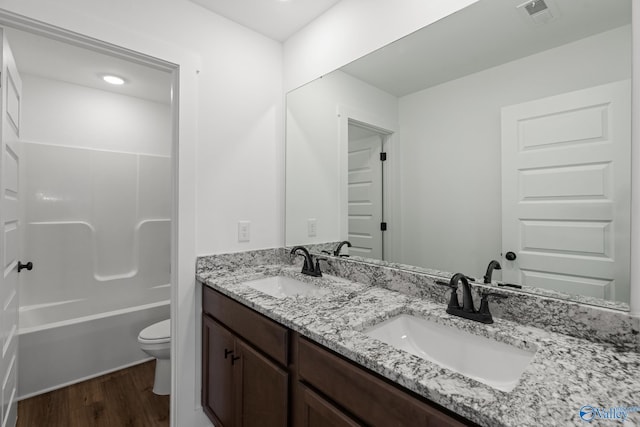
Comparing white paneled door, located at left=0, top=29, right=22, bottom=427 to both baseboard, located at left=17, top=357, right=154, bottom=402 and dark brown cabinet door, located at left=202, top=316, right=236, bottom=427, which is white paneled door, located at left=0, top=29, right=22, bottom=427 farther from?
dark brown cabinet door, located at left=202, top=316, right=236, bottom=427

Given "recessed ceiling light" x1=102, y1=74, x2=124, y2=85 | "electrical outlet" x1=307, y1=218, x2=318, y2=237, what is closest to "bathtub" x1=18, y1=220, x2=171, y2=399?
"recessed ceiling light" x1=102, y1=74, x2=124, y2=85

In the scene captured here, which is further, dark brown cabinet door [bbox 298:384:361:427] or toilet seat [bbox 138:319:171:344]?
toilet seat [bbox 138:319:171:344]

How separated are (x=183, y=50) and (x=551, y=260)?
1948 millimetres

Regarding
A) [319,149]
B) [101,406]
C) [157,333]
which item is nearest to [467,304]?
[319,149]

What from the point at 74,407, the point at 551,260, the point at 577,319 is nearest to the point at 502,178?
the point at 551,260

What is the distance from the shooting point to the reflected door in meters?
1.35

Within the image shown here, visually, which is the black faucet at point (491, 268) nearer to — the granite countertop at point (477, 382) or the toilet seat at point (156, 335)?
the granite countertop at point (477, 382)

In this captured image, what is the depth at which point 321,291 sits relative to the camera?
57.7 inches

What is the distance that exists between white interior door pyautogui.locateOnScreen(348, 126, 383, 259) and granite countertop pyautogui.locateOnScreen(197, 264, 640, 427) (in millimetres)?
375

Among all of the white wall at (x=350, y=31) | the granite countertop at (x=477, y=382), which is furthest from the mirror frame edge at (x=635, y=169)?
the white wall at (x=350, y=31)

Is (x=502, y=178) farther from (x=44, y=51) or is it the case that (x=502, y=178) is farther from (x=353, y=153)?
(x=44, y=51)

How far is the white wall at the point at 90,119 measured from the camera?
2.42 meters

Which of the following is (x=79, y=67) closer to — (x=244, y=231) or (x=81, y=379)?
(x=244, y=231)

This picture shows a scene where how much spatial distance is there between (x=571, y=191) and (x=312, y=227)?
51.9 inches
